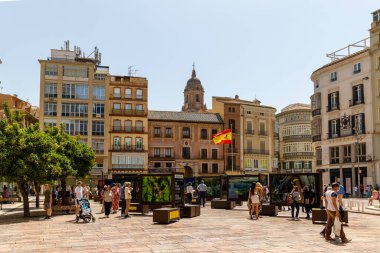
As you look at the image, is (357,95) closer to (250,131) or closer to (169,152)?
(250,131)

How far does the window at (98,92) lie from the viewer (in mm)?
62688

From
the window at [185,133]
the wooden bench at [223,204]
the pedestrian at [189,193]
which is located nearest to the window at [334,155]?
the window at [185,133]

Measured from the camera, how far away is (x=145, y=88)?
216 ft

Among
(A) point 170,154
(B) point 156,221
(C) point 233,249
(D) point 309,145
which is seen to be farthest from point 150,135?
(C) point 233,249

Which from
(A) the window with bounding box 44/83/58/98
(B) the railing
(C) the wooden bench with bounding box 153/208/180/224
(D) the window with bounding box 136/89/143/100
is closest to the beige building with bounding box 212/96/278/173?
(D) the window with bounding box 136/89/143/100

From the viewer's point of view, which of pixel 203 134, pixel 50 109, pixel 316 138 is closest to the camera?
pixel 316 138

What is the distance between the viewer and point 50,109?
2404 inches

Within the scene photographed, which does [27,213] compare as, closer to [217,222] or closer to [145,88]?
[217,222]

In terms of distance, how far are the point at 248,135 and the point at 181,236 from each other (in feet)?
190

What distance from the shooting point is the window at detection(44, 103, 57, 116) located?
6097 centimetres

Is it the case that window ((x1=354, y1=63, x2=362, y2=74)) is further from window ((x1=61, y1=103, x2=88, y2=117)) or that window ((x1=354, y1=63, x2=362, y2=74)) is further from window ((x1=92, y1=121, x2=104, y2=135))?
window ((x1=61, y1=103, x2=88, y2=117))

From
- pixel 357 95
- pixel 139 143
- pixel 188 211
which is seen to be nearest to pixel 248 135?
pixel 139 143

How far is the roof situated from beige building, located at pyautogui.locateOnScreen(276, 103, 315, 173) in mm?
16712

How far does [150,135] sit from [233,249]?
5490 cm
